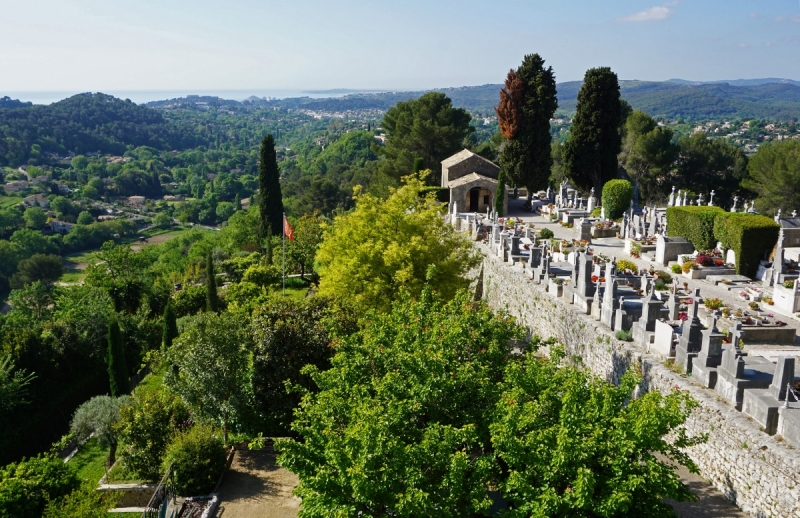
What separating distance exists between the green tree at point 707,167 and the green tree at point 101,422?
45211 millimetres

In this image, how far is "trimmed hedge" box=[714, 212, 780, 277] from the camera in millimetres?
19781

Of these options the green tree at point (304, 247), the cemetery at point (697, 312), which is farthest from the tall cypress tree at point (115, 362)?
the green tree at point (304, 247)

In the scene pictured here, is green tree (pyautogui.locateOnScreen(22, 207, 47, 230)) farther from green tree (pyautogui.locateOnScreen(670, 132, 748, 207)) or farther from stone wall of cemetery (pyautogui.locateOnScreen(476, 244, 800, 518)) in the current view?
stone wall of cemetery (pyautogui.locateOnScreen(476, 244, 800, 518))

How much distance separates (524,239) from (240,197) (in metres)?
115

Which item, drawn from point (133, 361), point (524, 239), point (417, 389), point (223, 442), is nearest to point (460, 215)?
point (524, 239)

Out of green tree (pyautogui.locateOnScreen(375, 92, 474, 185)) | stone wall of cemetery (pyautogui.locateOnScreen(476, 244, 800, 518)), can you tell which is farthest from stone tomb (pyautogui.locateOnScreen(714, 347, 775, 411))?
green tree (pyautogui.locateOnScreen(375, 92, 474, 185))

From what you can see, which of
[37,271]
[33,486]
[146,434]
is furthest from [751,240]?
[37,271]

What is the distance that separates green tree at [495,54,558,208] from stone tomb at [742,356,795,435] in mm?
27689

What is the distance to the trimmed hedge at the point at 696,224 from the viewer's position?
22.1m

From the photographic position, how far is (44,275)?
63000 millimetres

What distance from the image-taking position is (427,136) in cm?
4716

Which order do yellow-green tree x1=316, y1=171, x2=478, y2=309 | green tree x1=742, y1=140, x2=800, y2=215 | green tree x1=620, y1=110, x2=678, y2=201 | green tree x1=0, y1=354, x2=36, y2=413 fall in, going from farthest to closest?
green tree x1=620, y1=110, x2=678, y2=201 < green tree x1=742, y1=140, x2=800, y2=215 < yellow-green tree x1=316, y1=171, x2=478, y2=309 < green tree x1=0, y1=354, x2=36, y2=413

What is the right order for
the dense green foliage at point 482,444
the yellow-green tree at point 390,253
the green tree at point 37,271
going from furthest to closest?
the green tree at point 37,271 < the yellow-green tree at point 390,253 < the dense green foliage at point 482,444

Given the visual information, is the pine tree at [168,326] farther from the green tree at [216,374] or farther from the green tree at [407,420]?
the green tree at [407,420]
